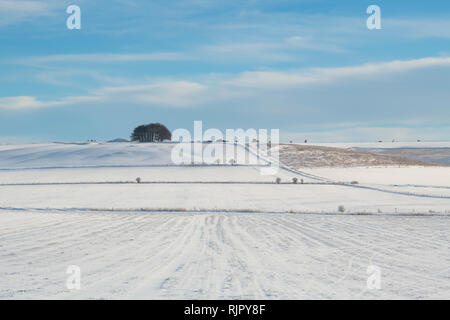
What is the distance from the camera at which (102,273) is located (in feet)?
36.1

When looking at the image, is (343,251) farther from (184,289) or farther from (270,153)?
(270,153)

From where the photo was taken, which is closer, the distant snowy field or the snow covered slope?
the distant snowy field

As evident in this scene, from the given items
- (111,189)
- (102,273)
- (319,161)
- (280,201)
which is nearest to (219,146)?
(319,161)

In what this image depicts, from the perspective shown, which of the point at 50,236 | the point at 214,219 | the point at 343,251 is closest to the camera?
the point at 343,251

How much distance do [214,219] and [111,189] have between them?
60.3ft

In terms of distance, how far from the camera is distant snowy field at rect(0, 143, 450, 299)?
9773 millimetres

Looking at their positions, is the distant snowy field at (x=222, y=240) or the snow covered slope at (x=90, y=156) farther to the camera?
the snow covered slope at (x=90, y=156)

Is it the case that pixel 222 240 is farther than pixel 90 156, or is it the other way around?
pixel 90 156

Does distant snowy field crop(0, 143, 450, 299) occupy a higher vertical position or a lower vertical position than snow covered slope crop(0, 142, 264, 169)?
lower

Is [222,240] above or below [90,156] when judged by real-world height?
below

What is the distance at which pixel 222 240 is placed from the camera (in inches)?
651

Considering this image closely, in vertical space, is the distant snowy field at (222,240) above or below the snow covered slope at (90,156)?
below

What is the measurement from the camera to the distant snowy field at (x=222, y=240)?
977 cm

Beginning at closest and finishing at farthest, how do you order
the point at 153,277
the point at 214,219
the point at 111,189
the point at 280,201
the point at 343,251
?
the point at 153,277
the point at 343,251
the point at 214,219
the point at 280,201
the point at 111,189
